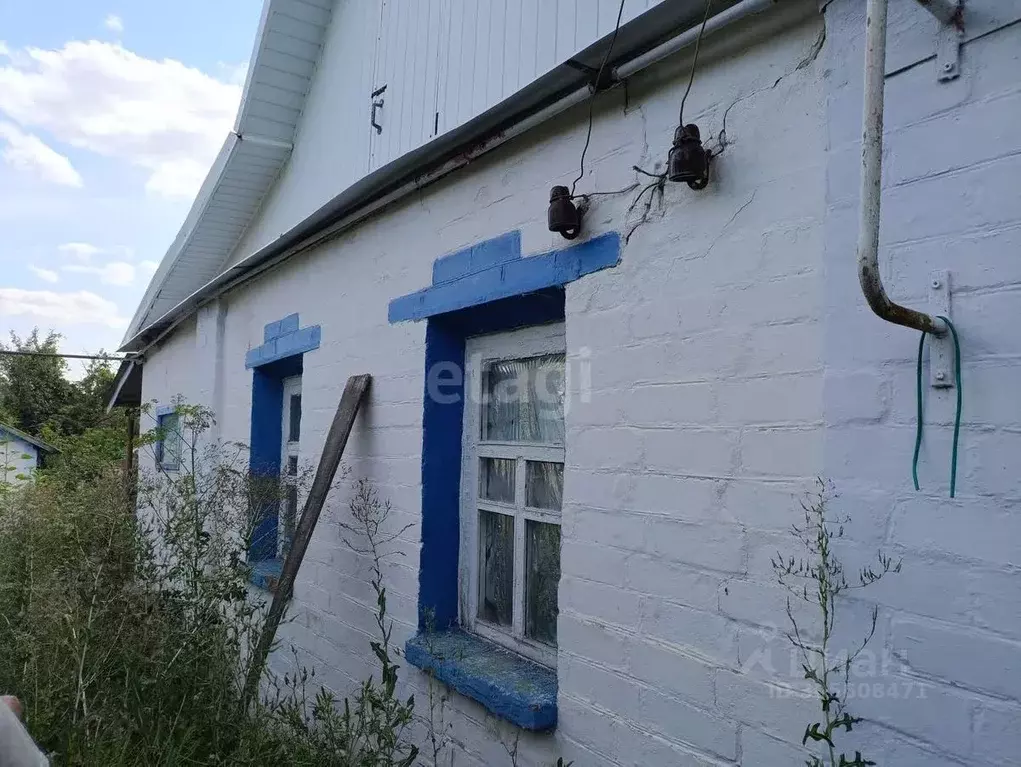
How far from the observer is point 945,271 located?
167 centimetres

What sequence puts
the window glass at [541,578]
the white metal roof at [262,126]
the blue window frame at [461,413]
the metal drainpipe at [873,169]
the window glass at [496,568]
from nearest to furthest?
the metal drainpipe at [873,169], the blue window frame at [461,413], the window glass at [541,578], the window glass at [496,568], the white metal roof at [262,126]

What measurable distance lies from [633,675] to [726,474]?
0.73 m

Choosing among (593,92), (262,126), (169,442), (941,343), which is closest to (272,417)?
(262,126)

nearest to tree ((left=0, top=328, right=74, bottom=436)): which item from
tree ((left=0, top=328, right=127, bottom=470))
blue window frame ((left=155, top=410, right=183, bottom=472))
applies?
tree ((left=0, top=328, right=127, bottom=470))

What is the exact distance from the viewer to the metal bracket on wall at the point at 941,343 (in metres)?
1.64

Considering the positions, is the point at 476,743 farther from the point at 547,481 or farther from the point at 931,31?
the point at 931,31

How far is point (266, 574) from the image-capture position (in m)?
4.91

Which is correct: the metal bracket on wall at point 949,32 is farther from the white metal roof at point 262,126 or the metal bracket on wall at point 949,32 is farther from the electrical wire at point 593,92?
the white metal roof at point 262,126

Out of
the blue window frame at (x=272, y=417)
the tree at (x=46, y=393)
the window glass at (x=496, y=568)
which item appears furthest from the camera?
the tree at (x=46, y=393)

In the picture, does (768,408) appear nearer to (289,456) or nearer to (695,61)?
(695,61)

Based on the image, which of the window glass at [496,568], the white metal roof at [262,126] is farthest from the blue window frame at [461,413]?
the white metal roof at [262,126]

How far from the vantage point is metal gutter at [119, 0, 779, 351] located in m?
2.37

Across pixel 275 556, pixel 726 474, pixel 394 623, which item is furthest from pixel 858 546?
pixel 275 556

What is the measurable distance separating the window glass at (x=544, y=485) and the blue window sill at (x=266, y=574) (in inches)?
84.3
